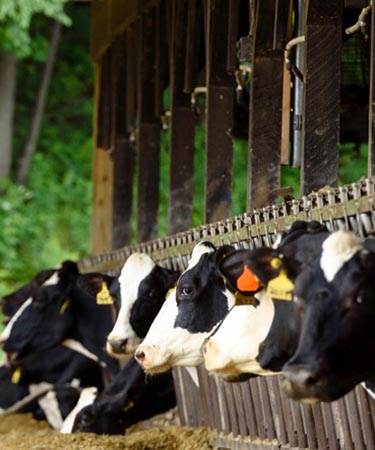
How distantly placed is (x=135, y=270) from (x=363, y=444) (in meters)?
3.43

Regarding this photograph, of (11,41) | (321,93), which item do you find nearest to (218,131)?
(321,93)

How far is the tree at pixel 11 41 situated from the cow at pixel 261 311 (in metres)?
16.4

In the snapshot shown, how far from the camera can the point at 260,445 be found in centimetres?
1175

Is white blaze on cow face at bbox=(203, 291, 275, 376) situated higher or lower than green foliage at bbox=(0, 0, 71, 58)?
lower

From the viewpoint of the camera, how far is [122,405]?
1377 centimetres

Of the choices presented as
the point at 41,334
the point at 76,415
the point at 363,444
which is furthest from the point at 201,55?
the point at 363,444

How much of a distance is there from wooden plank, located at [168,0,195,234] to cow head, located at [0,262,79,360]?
1194mm

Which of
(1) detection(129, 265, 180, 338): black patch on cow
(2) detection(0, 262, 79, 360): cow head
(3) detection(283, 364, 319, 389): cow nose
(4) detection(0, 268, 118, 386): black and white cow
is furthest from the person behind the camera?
(2) detection(0, 262, 79, 360): cow head

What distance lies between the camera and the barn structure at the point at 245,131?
10602mm

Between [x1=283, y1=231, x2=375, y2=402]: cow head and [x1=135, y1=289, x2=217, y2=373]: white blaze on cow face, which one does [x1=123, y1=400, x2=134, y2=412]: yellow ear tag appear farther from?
[x1=283, y1=231, x2=375, y2=402]: cow head

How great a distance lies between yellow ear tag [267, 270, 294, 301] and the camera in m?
8.30

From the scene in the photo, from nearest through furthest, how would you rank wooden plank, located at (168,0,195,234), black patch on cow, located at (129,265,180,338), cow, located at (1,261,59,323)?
black patch on cow, located at (129,265,180,338)
wooden plank, located at (168,0,195,234)
cow, located at (1,261,59,323)

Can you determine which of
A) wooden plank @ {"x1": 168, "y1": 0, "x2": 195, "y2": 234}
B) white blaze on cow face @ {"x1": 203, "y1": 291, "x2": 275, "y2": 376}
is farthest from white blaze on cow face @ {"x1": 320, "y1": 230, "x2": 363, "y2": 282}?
wooden plank @ {"x1": 168, "y1": 0, "x2": 195, "y2": 234}

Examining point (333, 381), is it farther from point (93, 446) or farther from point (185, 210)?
point (185, 210)
